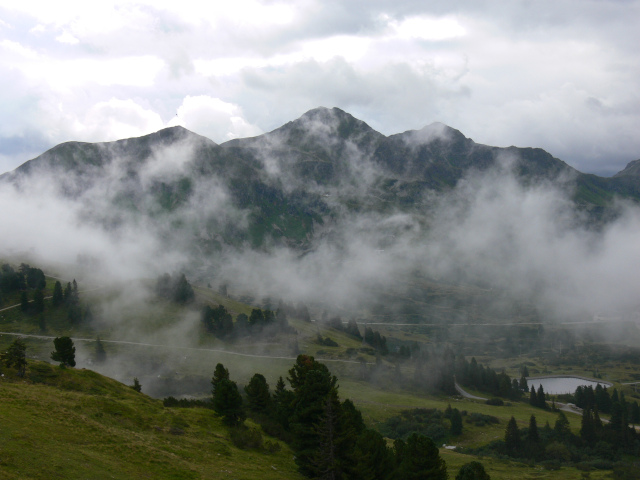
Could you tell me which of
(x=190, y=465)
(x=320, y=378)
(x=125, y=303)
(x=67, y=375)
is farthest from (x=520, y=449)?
(x=125, y=303)

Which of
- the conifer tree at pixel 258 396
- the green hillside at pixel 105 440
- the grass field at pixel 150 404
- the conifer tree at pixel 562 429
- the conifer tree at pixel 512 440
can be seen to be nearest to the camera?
the green hillside at pixel 105 440

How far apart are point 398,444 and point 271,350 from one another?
133410mm

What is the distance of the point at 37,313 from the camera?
168m

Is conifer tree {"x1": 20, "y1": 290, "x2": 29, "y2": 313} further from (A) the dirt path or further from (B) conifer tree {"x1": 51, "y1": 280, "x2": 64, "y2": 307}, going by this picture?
(A) the dirt path

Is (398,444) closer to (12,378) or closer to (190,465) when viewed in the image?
(190,465)

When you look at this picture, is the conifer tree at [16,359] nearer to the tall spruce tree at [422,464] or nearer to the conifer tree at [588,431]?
the tall spruce tree at [422,464]

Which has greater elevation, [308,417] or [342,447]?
[308,417]

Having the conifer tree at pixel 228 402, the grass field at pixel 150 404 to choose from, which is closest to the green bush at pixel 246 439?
the grass field at pixel 150 404

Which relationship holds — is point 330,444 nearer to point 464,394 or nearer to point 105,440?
point 105,440

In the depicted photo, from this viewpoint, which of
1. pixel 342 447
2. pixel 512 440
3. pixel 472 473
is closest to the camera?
pixel 472 473

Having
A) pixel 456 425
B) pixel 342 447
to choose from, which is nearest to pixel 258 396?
pixel 342 447

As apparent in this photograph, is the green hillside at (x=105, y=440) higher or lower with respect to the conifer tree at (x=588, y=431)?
higher

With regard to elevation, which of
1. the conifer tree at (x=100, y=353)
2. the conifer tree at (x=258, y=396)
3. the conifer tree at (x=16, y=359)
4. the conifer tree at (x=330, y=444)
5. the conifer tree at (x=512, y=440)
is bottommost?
the conifer tree at (x=512, y=440)

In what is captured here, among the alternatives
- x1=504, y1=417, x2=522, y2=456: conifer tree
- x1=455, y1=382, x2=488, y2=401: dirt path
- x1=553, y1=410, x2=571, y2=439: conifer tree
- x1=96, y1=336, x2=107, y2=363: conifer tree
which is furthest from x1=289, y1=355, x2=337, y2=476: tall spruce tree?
x1=455, y1=382, x2=488, y2=401: dirt path
